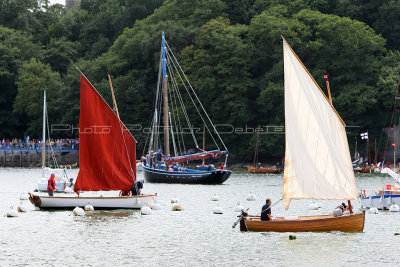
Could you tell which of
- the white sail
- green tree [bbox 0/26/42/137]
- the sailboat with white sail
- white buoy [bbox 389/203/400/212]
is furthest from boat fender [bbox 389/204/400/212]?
green tree [bbox 0/26/42/137]

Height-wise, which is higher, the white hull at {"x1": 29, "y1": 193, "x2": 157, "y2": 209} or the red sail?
the red sail

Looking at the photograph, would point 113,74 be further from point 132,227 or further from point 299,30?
point 132,227

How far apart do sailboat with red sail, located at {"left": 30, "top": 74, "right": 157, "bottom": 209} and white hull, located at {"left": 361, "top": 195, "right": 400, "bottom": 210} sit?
16.2 m

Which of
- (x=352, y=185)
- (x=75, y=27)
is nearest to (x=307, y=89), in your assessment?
(x=352, y=185)

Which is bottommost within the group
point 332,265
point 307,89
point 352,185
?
point 332,265

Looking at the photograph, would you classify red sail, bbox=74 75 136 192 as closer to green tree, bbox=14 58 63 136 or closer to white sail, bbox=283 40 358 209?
white sail, bbox=283 40 358 209

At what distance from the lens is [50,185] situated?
55.3 meters

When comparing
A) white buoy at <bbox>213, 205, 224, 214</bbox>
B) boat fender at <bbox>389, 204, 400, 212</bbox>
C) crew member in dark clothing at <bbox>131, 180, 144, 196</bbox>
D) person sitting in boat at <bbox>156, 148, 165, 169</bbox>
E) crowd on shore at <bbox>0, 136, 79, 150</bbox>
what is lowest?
white buoy at <bbox>213, 205, 224, 214</bbox>

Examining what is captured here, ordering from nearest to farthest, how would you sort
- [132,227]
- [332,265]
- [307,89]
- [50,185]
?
[332,265], [307,89], [132,227], [50,185]

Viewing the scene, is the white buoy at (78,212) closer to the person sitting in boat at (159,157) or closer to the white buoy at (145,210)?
the white buoy at (145,210)

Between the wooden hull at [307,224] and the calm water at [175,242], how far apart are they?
0.46 metres

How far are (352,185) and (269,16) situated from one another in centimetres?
8124

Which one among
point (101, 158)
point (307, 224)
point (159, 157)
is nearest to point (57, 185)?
point (159, 157)

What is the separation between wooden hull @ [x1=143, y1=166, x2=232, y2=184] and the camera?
282ft
